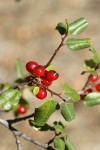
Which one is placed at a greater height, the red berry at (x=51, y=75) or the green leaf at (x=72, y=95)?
the red berry at (x=51, y=75)

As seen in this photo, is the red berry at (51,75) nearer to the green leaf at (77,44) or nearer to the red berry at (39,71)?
the red berry at (39,71)

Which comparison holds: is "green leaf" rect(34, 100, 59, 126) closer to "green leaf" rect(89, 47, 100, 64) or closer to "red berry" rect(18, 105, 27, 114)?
"green leaf" rect(89, 47, 100, 64)

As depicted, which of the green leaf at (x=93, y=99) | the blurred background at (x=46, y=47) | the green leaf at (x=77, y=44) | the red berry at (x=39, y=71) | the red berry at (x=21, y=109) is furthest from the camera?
the blurred background at (x=46, y=47)

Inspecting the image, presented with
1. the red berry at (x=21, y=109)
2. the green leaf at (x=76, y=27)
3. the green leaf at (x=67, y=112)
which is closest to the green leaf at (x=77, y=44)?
the green leaf at (x=76, y=27)

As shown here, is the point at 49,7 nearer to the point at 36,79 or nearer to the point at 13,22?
the point at 13,22

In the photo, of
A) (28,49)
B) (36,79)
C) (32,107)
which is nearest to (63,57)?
(28,49)

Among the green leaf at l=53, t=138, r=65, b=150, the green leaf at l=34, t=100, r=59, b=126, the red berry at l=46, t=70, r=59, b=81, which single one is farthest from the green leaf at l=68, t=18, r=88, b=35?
the green leaf at l=53, t=138, r=65, b=150

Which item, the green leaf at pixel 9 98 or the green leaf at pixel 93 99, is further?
the green leaf at pixel 93 99
